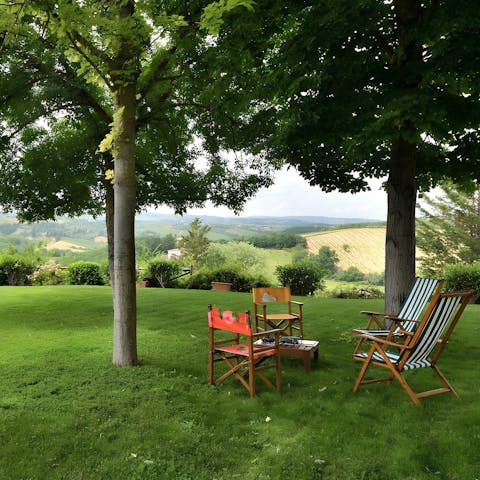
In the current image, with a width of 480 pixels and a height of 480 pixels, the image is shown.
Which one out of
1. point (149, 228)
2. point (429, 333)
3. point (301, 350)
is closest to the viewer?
point (429, 333)

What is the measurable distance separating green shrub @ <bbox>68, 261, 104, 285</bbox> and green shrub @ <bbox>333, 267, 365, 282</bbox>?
38.7 m

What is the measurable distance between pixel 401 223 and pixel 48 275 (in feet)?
52.4

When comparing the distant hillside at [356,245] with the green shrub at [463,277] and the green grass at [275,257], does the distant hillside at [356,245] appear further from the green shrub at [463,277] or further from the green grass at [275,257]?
the green shrub at [463,277]

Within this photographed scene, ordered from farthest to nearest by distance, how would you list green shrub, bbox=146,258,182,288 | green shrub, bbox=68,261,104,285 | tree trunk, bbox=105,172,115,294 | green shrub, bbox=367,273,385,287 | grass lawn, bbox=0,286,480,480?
green shrub, bbox=367,273,385,287 → green shrub, bbox=68,261,104,285 → green shrub, bbox=146,258,182,288 → tree trunk, bbox=105,172,115,294 → grass lawn, bbox=0,286,480,480

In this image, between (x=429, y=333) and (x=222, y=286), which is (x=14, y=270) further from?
(x=429, y=333)

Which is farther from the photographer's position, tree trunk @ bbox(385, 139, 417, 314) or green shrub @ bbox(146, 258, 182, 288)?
green shrub @ bbox(146, 258, 182, 288)

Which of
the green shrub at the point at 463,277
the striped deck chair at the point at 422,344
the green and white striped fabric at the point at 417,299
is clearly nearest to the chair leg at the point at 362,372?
the striped deck chair at the point at 422,344

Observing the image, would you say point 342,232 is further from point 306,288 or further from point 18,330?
point 18,330

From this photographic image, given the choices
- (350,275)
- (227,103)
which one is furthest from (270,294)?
(350,275)

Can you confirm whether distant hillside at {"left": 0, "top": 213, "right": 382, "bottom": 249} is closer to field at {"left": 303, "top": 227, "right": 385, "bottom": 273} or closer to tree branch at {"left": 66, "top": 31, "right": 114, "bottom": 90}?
field at {"left": 303, "top": 227, "right": 385, "bottom": 273}

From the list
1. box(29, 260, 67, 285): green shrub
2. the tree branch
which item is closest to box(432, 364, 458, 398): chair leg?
the tree branch

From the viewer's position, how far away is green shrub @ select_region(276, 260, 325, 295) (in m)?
16.2

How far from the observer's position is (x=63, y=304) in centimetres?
1166

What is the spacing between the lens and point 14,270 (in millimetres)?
18719
